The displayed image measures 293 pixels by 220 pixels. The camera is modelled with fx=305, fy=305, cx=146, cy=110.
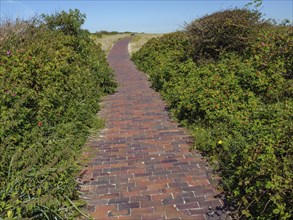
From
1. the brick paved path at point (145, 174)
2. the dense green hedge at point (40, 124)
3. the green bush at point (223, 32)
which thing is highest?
the green bush at point (223, 32)

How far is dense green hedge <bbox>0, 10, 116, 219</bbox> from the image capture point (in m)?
3.73

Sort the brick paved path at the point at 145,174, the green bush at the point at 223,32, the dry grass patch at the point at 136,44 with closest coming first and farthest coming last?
the brick paved path at the point at 145,174, the green bush at the point at 223,32, the dry grass patch at the point at 136,44

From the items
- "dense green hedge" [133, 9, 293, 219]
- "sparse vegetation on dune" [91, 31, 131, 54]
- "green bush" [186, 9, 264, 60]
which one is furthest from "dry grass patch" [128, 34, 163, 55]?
"dense green hedge" [133, 9, 293, 219]

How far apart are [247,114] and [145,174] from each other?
7.75 ft

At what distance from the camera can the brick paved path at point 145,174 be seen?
13.4 feet

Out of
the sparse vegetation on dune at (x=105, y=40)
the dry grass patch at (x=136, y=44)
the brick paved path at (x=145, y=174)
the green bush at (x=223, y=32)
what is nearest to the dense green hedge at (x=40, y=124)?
the brick paved path at (x=145, y=174)

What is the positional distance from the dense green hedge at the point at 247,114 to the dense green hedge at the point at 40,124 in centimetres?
232

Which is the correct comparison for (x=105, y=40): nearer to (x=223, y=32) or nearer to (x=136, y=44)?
(x=136, y=44)

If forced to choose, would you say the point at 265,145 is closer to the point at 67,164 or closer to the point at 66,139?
the point at 67,164

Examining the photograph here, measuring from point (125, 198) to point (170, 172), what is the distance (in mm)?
1021

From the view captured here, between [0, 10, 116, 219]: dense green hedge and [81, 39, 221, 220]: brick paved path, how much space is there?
1.24 ft

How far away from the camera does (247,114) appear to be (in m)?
5.88

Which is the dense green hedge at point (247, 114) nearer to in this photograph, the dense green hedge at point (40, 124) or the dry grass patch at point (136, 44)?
the dense green hedge at point (40, 124)

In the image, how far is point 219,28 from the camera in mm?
10828
